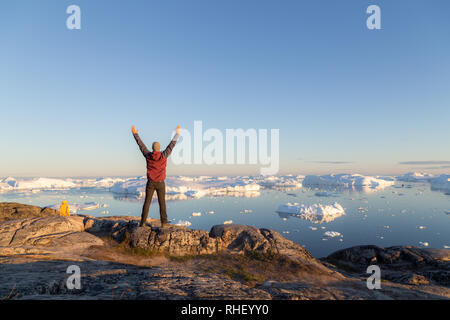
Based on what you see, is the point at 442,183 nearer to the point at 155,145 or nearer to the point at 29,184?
the point at 155,145

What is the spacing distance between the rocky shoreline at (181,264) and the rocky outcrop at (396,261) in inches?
1.3

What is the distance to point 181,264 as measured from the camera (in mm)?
5746

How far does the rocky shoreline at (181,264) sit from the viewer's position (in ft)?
10.3

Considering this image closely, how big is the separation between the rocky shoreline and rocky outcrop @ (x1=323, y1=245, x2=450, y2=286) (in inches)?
1.3

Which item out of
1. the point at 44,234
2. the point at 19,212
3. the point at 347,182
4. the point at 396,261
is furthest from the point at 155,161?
the point at 347,182

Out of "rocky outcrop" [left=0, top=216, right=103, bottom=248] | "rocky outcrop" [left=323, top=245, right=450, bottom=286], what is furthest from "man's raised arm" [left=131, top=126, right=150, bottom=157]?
"rocky outcrop" [left=323, top=245, right=450, bottom=286]

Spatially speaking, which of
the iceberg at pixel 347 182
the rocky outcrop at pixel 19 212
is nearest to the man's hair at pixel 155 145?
the rocky outcrop at pixel 19 212

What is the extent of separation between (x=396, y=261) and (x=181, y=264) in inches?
318

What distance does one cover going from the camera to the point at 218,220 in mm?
35781

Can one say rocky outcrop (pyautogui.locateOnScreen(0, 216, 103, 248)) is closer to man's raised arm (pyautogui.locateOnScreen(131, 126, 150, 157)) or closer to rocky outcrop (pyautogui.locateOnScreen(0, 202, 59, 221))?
rocky outcrop (pyautogui.locateOnScreen(0, 202, 59, 221))

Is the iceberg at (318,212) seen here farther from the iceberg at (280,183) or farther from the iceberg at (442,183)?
the iceberg at (442,183)
